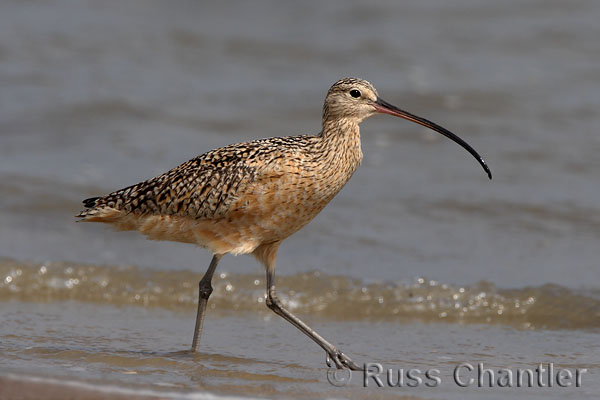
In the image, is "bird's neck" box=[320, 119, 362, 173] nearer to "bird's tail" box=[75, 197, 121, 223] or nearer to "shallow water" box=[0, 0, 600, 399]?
"shallow water" box=[0, 0, 600, 399]

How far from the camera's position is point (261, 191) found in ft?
23.4

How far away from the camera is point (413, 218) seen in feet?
35.9

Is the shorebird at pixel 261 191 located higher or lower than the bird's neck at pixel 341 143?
lower

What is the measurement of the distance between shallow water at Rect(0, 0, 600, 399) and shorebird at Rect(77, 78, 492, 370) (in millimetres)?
806

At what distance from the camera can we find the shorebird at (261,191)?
23.4 ft

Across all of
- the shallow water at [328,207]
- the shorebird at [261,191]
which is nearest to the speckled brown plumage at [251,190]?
the shorebird at [261,191]

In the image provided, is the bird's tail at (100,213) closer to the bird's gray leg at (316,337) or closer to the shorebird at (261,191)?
the shorebird at (261,191)

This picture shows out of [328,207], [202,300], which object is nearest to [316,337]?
[202,300]

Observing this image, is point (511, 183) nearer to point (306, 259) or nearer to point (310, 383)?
point (306, 259)

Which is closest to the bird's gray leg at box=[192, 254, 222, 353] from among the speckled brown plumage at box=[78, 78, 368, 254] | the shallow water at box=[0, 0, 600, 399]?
the shallow water at box=[0, 0, 600, 399]

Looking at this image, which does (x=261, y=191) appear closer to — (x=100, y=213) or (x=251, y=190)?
(x=251, y=190)

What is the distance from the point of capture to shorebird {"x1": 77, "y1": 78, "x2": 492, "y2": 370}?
281 inches

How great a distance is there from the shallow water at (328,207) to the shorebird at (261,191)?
81cm

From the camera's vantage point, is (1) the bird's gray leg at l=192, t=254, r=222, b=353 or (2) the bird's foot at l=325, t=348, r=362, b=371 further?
(1) the bird's gray leg at l=192, t=254, r=222, b=353
